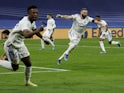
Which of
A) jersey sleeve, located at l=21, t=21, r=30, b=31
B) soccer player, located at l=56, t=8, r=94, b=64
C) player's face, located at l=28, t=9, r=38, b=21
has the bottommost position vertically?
soccer player, located at l=56, t=8, r=94, b=64

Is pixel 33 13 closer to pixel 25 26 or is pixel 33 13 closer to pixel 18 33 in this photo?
pixel 25 26

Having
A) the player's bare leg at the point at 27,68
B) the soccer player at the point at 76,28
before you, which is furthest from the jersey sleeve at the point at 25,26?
the soccer player at the point at 76,28

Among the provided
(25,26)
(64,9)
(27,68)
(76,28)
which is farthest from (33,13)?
(64,9)

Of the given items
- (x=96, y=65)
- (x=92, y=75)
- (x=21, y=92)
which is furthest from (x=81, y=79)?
(x=96, y=65)

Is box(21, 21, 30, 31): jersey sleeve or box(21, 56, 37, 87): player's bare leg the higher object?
box(21, 21, 30, 31): jersey sleeve

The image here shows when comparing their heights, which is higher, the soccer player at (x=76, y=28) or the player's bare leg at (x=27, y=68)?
the player's bare leg at (x=27, y=68)

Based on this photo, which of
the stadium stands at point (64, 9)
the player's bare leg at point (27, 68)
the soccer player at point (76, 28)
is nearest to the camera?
the player's bare leg at point (27, 68)

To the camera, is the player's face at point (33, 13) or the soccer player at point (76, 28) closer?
the player's face at point (33, 13)

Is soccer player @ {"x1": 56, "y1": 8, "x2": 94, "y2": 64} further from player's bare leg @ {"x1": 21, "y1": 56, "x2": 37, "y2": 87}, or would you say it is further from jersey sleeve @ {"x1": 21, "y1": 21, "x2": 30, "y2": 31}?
jersey sleeve @ {"x1": 21, "y1": 21, "x2": 30, "y2": 31}

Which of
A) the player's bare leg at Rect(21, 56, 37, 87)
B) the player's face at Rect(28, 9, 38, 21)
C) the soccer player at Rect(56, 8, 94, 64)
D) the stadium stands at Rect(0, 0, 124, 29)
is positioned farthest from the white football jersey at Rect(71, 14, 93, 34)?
the stadium stands at Rect(0, 0, 124, 29)

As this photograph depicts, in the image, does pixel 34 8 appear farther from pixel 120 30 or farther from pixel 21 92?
pixel 120 30

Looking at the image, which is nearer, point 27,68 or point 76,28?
point 27,68

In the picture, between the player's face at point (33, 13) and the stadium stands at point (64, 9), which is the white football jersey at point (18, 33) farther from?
the stadium stands at point (64, 9)

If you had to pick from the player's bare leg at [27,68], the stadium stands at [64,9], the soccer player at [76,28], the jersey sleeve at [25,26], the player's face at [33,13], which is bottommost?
the stadium stands at [64,9]
